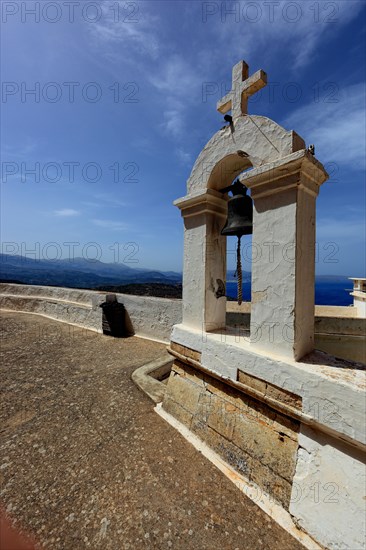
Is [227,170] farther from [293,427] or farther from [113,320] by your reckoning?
[113,320]

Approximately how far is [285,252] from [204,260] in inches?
37.4

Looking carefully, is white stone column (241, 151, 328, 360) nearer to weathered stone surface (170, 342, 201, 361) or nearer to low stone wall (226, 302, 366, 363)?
weathered stone surface (170, 342, 201, 361)

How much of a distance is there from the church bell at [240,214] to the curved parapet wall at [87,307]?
3.43 m

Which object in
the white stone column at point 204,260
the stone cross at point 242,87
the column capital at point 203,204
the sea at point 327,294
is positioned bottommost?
the sea at point 327,294

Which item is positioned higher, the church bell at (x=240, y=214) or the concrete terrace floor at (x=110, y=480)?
the church bell at (x=240, y=214)

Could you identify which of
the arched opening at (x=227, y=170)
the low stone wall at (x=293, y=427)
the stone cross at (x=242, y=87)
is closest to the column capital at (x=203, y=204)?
the arched opening at (x=227, y=170)

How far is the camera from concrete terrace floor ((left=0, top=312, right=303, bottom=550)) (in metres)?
1.58

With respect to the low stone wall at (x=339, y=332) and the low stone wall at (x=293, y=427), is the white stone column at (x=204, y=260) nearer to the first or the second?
the low stone wall at (x=293, y=427)

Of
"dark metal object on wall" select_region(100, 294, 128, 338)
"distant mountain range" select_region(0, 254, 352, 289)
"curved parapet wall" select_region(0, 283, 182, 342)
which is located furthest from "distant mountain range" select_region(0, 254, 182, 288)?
"dark metal object on wall" select_region(100, 294, 128, 338)

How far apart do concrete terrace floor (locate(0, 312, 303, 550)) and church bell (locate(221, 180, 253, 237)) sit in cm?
220

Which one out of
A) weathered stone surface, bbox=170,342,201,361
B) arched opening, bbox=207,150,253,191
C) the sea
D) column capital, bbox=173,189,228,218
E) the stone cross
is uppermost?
the stone cross

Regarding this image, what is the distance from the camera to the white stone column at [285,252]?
6.13 ft

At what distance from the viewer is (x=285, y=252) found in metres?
1.91

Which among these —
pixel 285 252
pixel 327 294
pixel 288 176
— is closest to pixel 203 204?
pixel 288 176
